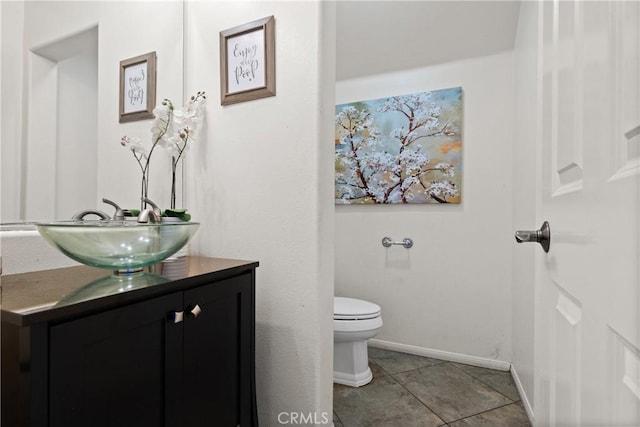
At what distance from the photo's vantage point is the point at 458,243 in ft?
7.67

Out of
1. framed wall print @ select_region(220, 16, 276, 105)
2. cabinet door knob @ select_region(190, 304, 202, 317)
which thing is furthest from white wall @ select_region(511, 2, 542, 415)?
cabinet door knob @ select_region(190, 304, 202, 317)

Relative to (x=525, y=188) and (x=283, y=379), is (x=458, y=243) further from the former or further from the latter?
(x=283, y=379)

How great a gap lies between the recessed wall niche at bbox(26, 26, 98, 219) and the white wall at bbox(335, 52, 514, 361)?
→ 187 cm

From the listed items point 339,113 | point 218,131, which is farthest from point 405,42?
point 218,131

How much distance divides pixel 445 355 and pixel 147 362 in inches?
82.5

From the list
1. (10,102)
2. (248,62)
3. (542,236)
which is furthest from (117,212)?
(542,236)

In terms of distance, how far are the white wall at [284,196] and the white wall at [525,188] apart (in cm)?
100

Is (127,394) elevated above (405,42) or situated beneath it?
situated beneath

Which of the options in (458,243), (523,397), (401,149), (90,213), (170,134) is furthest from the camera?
(401,149)

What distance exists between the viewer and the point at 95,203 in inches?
48.2

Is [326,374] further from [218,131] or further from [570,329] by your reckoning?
[218,131]

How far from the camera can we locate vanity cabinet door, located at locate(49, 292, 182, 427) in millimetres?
662

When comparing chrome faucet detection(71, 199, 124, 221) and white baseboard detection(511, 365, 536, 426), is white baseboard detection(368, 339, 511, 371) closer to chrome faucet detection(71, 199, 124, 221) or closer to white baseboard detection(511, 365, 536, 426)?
white baseboard detection(511, 365, 536, 426)

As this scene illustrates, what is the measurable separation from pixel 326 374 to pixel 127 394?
31.2 inches
